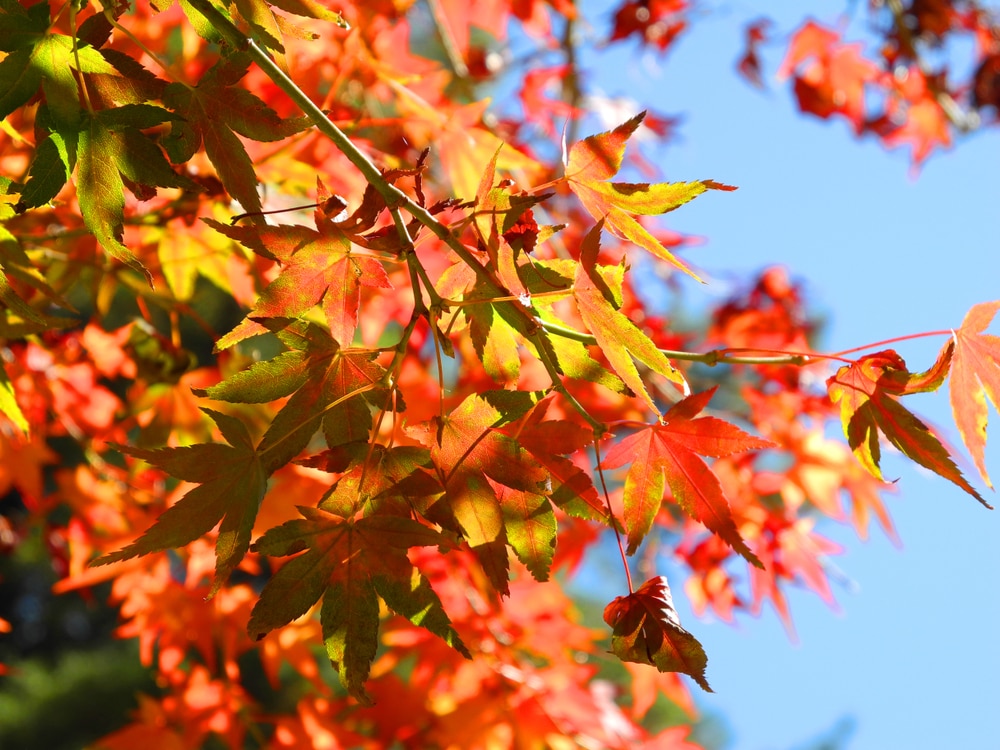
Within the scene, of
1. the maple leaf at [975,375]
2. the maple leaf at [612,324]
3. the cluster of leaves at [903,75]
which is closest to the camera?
the maple leaf at [612,324]

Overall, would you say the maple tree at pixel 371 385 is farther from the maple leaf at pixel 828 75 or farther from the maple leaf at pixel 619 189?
the maple leaf at pixel 828 75

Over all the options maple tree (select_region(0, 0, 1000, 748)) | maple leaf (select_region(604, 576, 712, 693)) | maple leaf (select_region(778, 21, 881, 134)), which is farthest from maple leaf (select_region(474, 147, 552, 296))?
maple leaf (select_region(778, 21, 881, 134))

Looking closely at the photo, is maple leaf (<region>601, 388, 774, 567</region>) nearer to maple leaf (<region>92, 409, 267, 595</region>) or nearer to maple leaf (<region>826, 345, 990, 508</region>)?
maple leaf (<region>826, 345, 990, 508</region>)

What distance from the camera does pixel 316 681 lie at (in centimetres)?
158

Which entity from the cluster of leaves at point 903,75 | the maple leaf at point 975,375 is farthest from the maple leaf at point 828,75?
the maple leaf at point 975,375

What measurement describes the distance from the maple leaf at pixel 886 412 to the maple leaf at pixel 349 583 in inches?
11.8

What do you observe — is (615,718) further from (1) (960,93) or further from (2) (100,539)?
(1) (960,93)

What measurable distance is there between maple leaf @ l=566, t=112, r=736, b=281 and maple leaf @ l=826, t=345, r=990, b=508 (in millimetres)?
149

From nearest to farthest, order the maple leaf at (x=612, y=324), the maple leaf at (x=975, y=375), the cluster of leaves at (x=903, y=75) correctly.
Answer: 1. the maple leaf at (x=612, y=324)
2. the maple leaf at (x=975, y=375)
3. the cluster of leaves at (x=903, y=75)

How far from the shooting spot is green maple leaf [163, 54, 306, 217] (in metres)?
0.55

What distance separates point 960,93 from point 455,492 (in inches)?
127

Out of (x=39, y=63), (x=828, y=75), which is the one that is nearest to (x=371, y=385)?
(x=39, y=63)

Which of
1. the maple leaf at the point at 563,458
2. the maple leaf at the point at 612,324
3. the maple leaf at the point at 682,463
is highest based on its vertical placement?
the maple leaf at the point at 612,324

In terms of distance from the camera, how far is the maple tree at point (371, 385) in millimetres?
550
